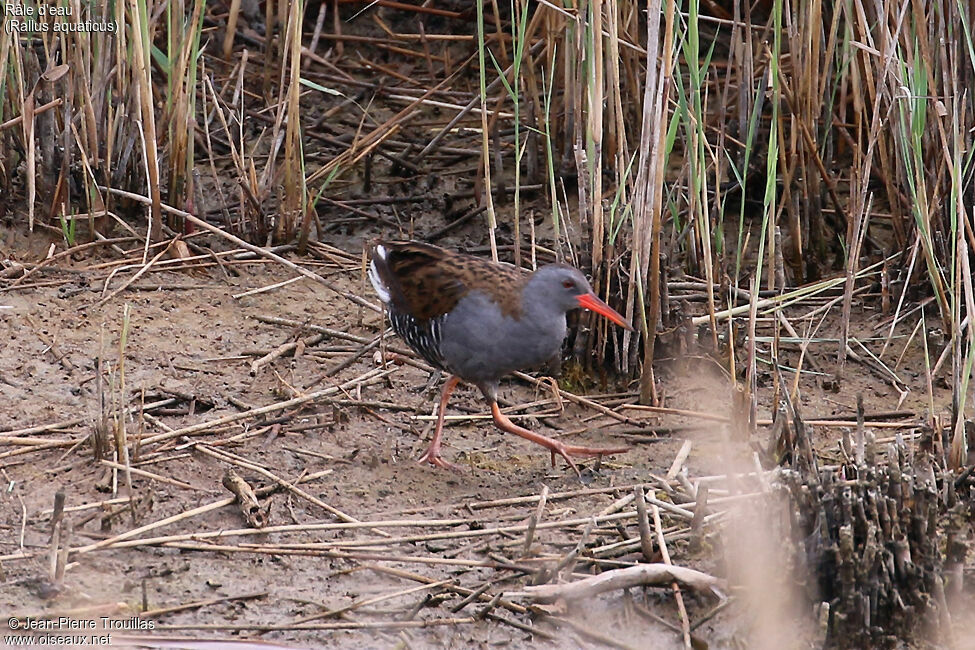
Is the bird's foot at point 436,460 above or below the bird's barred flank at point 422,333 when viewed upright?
below

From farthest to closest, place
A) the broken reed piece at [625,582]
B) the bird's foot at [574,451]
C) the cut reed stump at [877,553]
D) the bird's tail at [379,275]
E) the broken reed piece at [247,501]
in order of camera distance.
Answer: the bird's tail at [379,275], the bird's foot at [574,451], the broken reed piece at [247,501], the broken reed piece at [625,582], the cut reed stump at [877,553]

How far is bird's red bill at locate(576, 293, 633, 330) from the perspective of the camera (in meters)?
4.48

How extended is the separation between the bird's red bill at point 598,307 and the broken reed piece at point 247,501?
124 centimetres

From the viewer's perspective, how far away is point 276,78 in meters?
7.03

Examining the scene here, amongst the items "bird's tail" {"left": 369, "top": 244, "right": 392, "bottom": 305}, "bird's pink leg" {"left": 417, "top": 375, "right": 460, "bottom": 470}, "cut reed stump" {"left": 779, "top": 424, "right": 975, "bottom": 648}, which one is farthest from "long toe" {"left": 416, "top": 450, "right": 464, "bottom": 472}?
"cut reed stump" {"left": 779, "top": 424, "right": 975, "bottom": 648}

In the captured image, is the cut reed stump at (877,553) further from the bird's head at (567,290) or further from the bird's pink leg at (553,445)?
the bird's head at (567,290)

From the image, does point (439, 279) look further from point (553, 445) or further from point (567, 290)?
point (553, 445)

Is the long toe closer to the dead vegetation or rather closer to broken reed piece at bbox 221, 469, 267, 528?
the dead vegetation

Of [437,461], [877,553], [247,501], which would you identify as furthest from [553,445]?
[877,553]

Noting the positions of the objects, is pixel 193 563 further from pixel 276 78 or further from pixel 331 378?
pixel 276 78

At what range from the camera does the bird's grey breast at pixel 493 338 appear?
4434 mm

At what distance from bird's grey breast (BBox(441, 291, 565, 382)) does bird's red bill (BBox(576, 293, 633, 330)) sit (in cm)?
8

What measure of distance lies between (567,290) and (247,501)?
4.07 ft

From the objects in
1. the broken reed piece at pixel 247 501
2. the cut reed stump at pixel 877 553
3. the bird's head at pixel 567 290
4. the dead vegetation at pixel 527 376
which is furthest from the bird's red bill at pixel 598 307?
the broken reed piece at pixel 247 501
